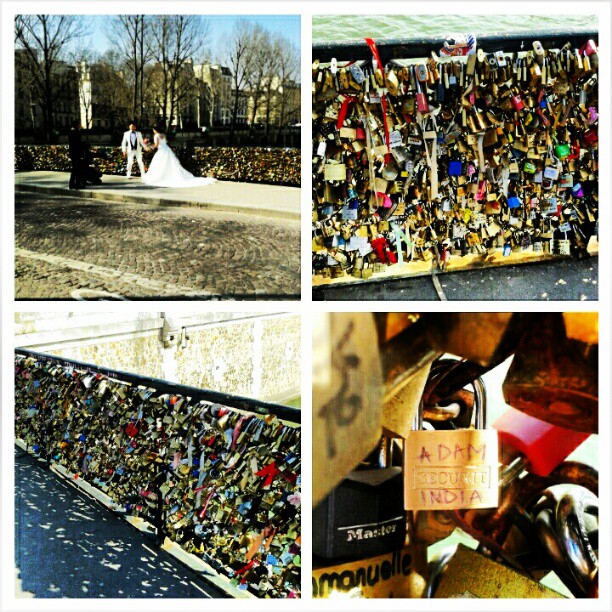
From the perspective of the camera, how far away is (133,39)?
277cm

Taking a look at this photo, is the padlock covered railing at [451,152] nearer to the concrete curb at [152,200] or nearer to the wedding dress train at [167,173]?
the concrete curb at [152,200]

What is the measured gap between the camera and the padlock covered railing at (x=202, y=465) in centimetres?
281

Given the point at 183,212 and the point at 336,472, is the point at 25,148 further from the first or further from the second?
the point at 336,472

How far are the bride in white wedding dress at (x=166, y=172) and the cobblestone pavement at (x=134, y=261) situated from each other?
18cm

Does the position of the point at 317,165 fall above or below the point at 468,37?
below

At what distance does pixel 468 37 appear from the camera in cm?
277

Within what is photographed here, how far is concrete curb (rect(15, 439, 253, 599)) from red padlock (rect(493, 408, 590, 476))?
125 centimetres

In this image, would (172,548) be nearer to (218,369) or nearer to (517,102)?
(517,102)

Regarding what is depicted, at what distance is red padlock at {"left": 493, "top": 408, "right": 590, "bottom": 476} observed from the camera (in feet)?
9.41

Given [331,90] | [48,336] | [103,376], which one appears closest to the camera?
[331,90]

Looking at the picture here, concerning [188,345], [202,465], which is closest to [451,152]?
[202,465]

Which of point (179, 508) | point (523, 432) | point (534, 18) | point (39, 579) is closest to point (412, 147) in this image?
point (534, 18)

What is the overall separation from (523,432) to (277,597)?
4.01ft

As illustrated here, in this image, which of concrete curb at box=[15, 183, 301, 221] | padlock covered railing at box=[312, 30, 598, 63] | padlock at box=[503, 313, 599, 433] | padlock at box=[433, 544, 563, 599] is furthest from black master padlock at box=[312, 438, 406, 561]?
padlock covered railing at box=[312, 30, 598, 63]
